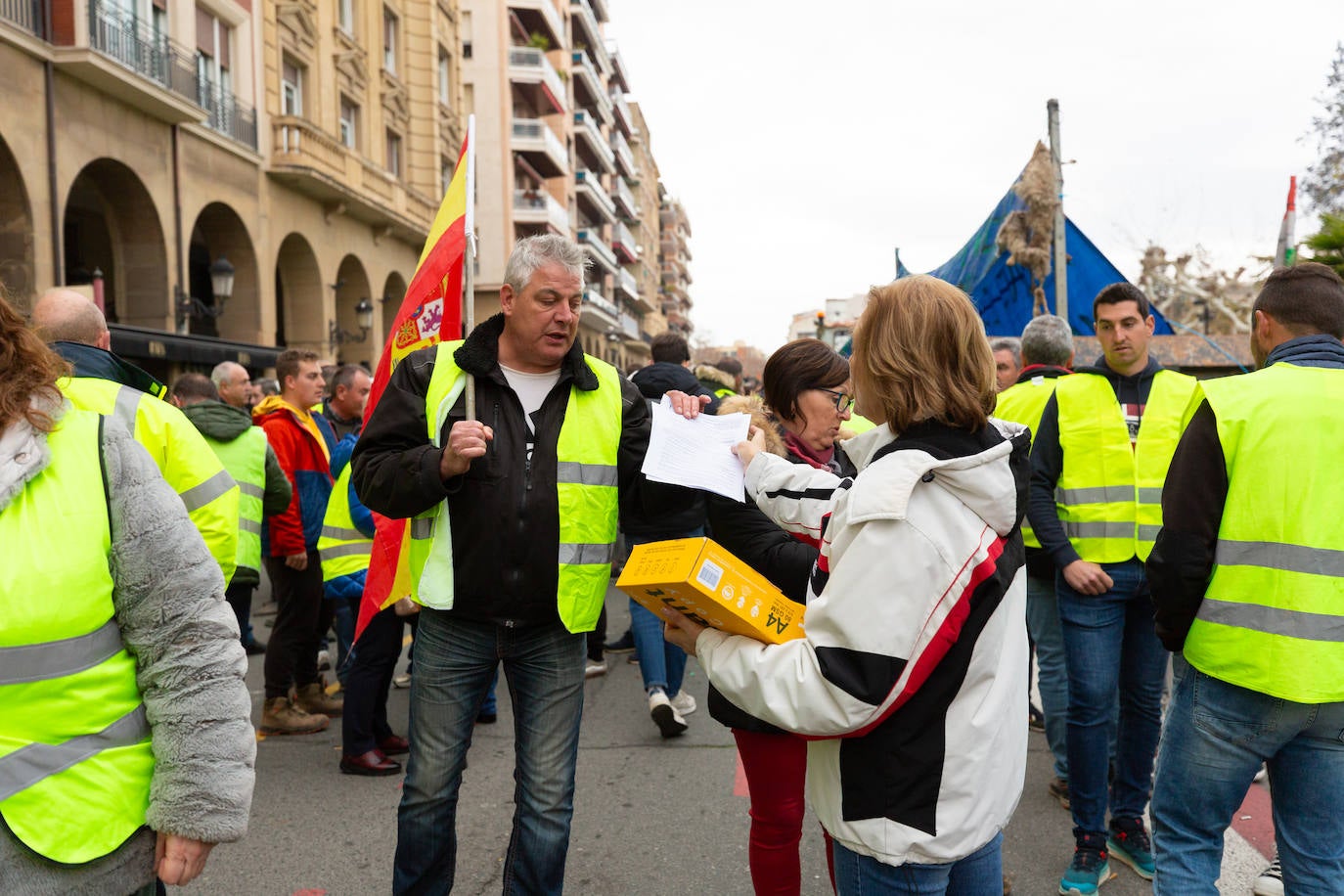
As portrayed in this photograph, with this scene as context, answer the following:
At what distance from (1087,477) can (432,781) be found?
2653 mm

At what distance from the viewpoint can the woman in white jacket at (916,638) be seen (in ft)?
5.94

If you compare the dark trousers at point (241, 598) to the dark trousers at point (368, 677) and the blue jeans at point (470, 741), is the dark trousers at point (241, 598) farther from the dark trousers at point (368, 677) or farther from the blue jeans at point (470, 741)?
the blue jeans at point (470, 741)

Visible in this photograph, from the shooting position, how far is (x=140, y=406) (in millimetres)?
3383

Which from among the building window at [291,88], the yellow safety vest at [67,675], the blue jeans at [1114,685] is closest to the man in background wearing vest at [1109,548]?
the blue jeans at [1114,685]

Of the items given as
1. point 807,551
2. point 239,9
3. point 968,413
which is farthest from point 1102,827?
point 239,9

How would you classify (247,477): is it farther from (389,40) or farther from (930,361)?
(389,40)

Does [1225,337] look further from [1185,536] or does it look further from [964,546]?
[964,546]

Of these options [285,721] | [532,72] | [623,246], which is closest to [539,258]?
[285,721]

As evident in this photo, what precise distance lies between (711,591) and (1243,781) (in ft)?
5.15

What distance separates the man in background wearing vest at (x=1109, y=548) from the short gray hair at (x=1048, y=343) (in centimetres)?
76

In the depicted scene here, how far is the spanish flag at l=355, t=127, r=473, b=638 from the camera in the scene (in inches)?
132

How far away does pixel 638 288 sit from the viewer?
72.2m

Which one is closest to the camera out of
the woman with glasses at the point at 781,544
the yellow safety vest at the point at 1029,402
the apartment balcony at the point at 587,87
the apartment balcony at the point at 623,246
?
the woman with glasses at the point at 781,544

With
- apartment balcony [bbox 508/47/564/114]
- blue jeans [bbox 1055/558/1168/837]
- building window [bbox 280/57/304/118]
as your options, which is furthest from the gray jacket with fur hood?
apartment balcony [bbox 508/47/564/114]
